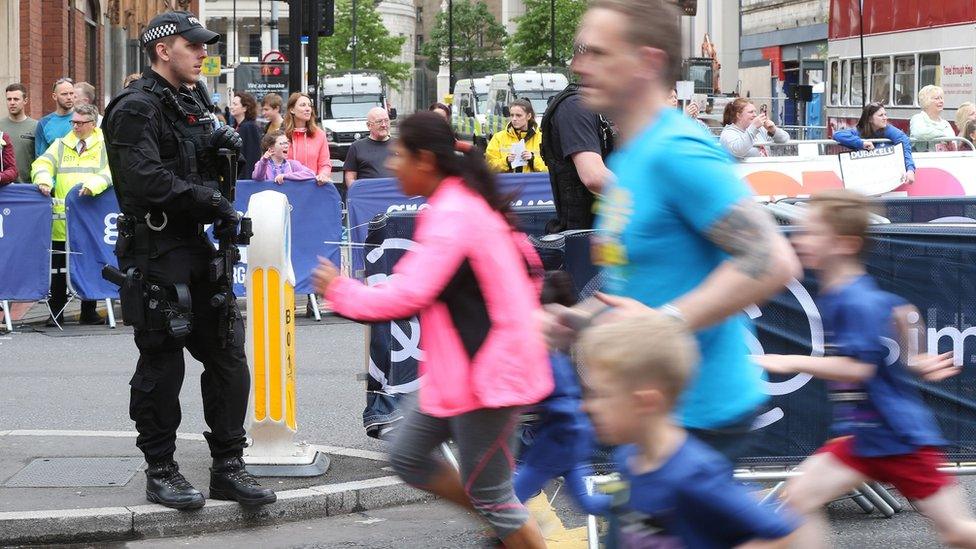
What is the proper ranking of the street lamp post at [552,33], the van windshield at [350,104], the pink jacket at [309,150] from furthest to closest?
1. the street lamp post at [552,33]
2. the van windshield at [350,104]
3. the pink jacket at [309,150]

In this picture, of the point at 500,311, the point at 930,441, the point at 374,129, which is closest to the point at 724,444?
the point at 500,311

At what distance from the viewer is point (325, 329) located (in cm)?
1273

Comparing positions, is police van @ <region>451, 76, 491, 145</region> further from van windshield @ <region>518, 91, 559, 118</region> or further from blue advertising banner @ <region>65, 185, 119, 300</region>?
blue advertising banner @ <region>65, 185, 119, 300</region>

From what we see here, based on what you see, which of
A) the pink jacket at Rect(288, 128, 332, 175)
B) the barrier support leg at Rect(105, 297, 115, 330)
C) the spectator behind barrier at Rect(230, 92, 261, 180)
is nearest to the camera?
the barrier support leg at Rect(105, 297, 115, 330)

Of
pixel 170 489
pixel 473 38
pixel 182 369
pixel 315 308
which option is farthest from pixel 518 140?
pixel 473 38

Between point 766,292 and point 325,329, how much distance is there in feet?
32.0

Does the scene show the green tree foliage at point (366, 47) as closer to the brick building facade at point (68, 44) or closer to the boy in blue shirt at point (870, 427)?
the brick building facade at point (68, 44)

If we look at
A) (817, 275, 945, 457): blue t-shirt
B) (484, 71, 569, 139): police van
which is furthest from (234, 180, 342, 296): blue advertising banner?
(484, 71, 569, 139): police van

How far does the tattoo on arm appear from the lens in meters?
3.20

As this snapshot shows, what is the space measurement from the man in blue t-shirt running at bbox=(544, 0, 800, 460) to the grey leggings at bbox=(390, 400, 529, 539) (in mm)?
1091

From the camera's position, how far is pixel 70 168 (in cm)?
1262

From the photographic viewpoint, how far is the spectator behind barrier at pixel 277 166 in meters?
13.3

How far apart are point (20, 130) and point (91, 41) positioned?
21.7m

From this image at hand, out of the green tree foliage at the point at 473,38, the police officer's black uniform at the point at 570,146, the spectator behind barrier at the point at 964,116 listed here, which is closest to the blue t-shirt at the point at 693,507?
the police officer's black uniform at the point at 570,146
